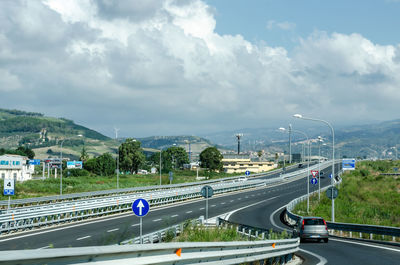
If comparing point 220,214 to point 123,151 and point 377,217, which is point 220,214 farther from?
point 123,151

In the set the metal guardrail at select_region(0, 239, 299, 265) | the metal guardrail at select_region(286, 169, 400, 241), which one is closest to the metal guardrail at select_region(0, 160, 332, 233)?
the metal guardrail at select_region(286, 169, 400, 241)

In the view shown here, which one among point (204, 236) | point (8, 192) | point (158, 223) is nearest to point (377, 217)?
point (158, 223)

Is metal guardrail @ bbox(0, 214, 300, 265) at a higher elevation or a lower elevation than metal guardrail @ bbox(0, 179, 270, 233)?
higher

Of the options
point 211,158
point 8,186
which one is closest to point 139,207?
point 8,186

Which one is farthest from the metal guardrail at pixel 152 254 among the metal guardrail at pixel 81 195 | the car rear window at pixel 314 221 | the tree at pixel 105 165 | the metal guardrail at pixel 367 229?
the tree at pixel 105 165

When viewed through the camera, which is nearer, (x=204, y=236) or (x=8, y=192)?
(x=204, y=236)

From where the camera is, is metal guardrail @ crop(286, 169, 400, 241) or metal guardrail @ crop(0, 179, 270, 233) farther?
metal guardrail @ crop(0, 179, 270, 233)

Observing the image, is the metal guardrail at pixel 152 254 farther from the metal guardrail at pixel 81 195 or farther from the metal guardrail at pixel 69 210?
the metal guardrail at pixel 81 195

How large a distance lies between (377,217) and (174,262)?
1767 inches

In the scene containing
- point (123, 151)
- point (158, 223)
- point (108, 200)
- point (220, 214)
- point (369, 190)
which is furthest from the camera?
point (123, 151)

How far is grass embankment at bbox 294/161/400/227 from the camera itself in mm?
47219

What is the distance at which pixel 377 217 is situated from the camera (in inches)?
1948

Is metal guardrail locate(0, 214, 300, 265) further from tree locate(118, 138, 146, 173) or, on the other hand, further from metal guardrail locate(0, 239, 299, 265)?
tree locate(118, 138, 146, 173)

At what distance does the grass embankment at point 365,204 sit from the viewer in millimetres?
47219
